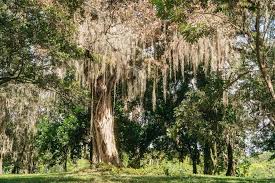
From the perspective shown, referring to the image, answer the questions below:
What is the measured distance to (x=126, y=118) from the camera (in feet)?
125

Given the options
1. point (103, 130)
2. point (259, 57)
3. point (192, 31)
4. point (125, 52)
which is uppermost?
point (125, 52)

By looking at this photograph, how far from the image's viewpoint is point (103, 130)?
87.6ft

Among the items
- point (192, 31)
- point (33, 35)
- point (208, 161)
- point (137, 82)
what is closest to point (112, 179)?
point (33, 35)

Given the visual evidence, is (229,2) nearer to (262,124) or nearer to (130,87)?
(130,87)

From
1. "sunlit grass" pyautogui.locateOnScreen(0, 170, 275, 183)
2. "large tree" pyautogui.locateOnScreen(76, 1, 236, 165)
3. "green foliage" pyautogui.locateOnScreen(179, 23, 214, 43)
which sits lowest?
"sunlit grass" pyautogui.locateOnScreen(0, 170, 275, 183)

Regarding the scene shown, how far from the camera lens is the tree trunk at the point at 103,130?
1043 inches

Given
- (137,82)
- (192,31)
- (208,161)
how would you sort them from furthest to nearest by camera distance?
1. (208,161)
2. (137,82)
3. (192,31)

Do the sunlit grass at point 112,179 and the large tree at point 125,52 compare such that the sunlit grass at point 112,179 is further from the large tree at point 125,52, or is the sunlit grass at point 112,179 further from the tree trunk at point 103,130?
the large tree at point 125,52

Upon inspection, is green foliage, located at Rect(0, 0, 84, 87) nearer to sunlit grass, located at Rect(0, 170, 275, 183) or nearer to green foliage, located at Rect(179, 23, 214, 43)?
green foliage, located at Rect(179, 23, 214, 43)

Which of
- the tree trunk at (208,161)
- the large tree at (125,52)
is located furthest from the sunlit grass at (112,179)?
the tree trunk at (208,161)

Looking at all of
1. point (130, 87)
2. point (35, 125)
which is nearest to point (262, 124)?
point (130, 87)

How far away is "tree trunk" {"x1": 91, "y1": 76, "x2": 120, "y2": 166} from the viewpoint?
26484 mm

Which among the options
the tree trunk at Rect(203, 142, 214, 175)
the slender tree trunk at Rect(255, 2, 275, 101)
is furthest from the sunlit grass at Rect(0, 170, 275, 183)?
the tree trunk at Rect(203, 142, 214, 175)

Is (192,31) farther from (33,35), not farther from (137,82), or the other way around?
(137,82)
